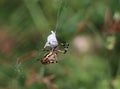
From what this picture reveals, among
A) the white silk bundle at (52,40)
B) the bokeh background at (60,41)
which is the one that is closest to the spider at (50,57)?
the white silk bundle at (52,40)

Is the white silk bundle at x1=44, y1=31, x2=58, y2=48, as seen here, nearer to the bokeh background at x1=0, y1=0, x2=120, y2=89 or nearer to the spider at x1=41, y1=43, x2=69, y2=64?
the spider at x1=41, y1=43, x2=69, y2=64

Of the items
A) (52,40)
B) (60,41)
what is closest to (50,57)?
(52,40)

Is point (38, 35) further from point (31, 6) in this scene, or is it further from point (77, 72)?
point (77, 72)

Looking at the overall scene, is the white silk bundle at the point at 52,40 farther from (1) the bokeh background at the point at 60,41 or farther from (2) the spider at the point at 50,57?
(1) the bokeh background at the point at 60,41

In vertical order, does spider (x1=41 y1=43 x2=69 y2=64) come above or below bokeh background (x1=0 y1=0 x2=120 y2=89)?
below

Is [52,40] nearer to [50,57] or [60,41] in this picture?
[50,57]

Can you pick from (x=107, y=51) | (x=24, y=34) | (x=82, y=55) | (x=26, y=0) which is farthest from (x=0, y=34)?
(x=107, y=51)

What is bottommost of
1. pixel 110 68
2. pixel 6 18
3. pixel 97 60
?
pixel 110 68

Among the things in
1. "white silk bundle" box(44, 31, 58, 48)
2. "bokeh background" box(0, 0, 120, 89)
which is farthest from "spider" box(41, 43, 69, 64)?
"bokeh background" box(0, 0, 120, 89)
